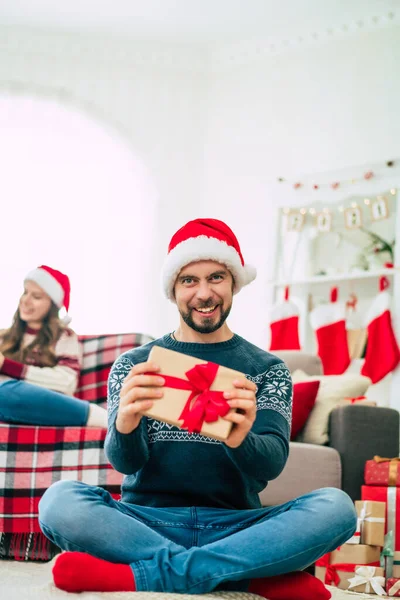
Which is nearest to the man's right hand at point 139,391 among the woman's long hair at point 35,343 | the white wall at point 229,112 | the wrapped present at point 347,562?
the wrapped present at point 347,562

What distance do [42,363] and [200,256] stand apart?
133 cm

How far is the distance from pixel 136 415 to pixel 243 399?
0.22 metres

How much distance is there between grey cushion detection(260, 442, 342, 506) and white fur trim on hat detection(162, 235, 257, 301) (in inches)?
38.1

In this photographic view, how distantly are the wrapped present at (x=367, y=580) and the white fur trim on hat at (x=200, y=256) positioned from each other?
953 millimetres

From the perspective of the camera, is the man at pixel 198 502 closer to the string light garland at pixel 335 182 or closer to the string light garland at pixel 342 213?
the string light garland at pixel 342 213

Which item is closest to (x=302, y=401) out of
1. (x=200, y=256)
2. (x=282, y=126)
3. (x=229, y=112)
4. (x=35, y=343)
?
(x=35, y=343)

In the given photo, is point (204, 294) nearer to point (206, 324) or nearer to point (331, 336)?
point (206, 324)

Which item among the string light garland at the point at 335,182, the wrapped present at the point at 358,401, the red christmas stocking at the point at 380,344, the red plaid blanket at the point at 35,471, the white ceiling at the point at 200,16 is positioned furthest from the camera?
the white ceiling at the point at 200,16

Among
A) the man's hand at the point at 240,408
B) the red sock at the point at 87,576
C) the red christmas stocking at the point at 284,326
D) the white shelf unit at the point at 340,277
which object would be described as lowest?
the red sock at the point at 87,576

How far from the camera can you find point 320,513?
1.65 m

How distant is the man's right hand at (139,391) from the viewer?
1530 mm

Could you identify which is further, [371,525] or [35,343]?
[35,343]

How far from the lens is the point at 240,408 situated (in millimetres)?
1534

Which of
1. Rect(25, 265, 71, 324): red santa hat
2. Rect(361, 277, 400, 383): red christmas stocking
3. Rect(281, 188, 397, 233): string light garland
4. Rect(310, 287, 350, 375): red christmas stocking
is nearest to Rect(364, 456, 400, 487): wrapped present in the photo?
Rect(25, 265, 71, 324): red santa hat
